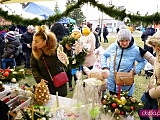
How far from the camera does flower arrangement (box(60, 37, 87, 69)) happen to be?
2635 mm

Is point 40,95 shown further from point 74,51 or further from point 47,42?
point 74,51

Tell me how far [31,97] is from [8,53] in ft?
10.8

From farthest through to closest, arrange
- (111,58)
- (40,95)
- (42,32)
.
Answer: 1. (111,58)
2. (42,32)
3. (40,95)

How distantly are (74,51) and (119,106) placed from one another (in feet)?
4.19

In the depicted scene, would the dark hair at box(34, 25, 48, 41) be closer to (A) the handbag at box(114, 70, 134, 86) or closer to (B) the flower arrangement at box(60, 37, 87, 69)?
(B) the flower arrangement at box(60, 37, 87, 69)

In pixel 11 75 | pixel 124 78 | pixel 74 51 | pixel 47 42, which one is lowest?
pixel 124 78

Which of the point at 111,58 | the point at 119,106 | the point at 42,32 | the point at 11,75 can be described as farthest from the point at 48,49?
the point at 119,106

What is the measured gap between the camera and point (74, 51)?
2.68 m

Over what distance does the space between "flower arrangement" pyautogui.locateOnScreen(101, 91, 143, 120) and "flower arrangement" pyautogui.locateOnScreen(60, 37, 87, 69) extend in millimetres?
1097

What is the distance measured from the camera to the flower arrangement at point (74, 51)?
8.64 ft

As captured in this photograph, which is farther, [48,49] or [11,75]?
[48,49]

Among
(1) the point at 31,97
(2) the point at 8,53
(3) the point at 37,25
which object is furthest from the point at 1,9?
(2) the point at 8,53

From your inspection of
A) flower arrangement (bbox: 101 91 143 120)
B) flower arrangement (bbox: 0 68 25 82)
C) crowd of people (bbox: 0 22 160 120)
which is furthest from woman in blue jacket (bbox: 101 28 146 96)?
flower arrangement (bbox: 0 68 25 82)

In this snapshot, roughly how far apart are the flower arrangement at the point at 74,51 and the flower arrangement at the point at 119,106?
3.60 feet
